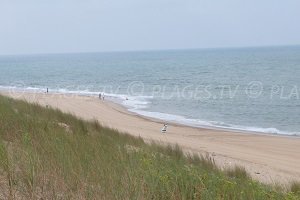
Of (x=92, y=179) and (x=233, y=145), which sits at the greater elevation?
(x=92, y=179)

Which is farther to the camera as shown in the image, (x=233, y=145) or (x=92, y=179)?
(x=233, y=145)

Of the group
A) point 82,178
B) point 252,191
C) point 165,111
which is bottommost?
point 165,111

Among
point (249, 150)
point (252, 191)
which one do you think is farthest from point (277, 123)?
point (252, 191)

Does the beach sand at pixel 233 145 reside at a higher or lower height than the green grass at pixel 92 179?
lower

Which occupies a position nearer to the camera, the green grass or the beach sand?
the green grass

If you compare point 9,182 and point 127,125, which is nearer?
point 9,182

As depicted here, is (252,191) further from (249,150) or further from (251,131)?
(251,131)

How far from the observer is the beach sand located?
1191cm

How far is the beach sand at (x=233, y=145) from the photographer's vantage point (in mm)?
11911

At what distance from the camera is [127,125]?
824 inches

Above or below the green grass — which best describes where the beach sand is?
below

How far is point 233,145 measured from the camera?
1652 cm

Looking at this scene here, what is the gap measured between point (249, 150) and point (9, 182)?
1321cm

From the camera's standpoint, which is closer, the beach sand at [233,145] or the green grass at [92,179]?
the green grass at [92,179]
